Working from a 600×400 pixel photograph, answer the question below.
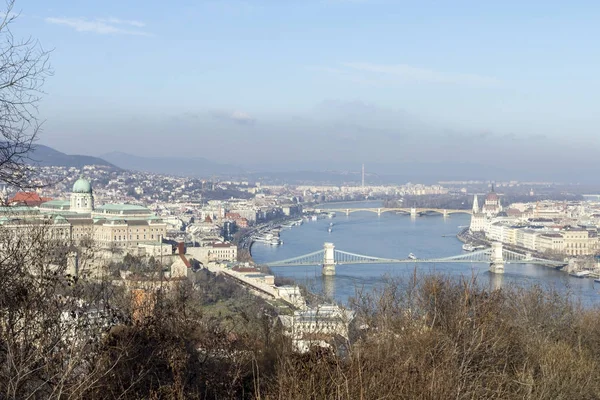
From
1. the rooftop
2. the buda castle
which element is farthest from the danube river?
the rooftop

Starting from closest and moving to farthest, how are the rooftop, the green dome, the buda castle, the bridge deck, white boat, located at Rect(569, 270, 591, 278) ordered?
1. white boat, located at Rect(569, 270, 591, 278)
2. the bridge deck
3. the buda castle
4. the green dome
5. the rooftop

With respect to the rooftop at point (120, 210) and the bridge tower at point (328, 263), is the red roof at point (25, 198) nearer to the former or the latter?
the bridge tower at point (328, 263)

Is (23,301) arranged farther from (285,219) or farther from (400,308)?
(285,219)

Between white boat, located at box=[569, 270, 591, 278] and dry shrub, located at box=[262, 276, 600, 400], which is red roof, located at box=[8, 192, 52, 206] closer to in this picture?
dry shrub, located at box=[262, 276, 600, 400]

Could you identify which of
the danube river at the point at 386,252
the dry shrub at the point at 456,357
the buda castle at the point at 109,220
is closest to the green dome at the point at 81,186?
the buda castle at the point at 109,220

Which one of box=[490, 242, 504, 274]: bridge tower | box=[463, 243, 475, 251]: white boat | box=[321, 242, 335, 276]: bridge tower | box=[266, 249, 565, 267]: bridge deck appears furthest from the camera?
box=[463, 243, 475, 251]: white boat

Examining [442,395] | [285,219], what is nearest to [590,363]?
[442,395]
